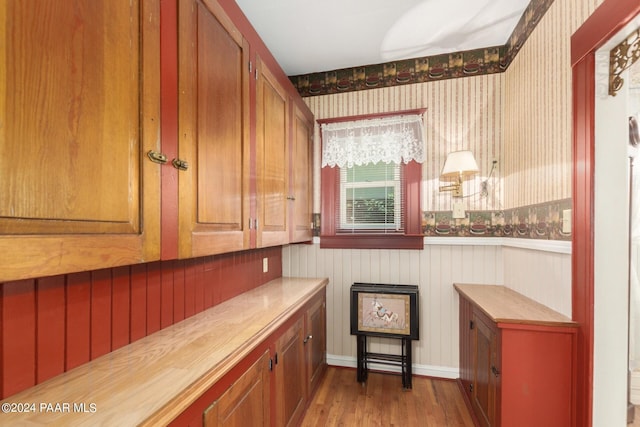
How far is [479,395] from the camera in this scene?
6.49 ft

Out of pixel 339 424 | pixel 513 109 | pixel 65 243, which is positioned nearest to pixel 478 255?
pixel 513 109

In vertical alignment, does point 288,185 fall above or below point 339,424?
above

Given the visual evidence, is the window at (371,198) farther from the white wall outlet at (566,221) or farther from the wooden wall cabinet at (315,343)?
the white wall outlet at (566,221)

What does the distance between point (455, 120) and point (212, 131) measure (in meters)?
2.18

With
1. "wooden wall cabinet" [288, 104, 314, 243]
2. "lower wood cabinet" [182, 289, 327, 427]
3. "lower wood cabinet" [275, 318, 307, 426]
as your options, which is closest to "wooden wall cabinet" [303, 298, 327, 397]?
"lower wood cabinet" [182, 289, 327, 427]

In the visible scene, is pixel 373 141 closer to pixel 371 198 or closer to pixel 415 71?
pixel 371 198

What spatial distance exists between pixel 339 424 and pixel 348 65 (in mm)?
2965

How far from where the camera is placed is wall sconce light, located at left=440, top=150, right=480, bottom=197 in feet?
7.72

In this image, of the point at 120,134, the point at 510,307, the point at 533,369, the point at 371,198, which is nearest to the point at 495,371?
the point at 533,369

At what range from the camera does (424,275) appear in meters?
2.68

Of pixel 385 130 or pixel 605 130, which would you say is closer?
pixel 605 130

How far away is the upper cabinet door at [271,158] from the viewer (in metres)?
1.78

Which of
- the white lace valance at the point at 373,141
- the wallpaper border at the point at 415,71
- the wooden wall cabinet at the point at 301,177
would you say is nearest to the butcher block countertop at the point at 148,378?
the wooden wall cabinet at the point at 301,177

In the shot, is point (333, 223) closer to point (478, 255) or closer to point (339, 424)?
point (478, 255)
